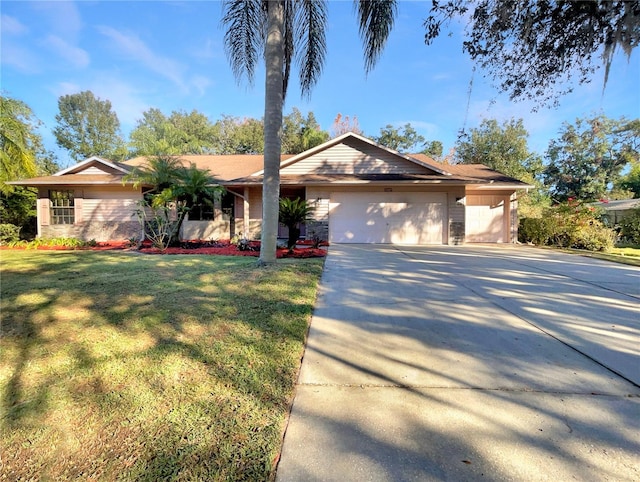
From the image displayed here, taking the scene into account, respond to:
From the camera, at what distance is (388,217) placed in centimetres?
1359

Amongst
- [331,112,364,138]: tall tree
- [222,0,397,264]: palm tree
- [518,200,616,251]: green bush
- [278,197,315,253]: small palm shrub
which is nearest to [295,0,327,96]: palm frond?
[222,0,397,264]: palm tree

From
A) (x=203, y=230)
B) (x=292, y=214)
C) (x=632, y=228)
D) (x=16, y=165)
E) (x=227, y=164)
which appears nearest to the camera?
(x=292, y=214)

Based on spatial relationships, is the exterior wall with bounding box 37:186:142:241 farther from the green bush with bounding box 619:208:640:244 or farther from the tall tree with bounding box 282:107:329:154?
the green bush with bounding box 619:208:640:244

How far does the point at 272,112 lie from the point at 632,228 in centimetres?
1951

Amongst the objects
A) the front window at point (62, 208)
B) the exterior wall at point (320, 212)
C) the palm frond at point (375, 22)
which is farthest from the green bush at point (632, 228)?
the front window at point (62, 208)

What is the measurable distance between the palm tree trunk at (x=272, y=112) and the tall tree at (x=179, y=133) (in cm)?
2424

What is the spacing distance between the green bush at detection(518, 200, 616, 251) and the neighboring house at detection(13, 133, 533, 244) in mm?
1181

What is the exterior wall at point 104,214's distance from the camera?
14531mm

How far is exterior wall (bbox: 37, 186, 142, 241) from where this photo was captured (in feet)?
47.7

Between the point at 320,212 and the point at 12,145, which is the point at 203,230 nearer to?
the point at 320,212

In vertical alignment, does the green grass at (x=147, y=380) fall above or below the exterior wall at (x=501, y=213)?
below

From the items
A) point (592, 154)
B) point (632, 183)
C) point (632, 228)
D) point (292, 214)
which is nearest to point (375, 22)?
point (292, 214)

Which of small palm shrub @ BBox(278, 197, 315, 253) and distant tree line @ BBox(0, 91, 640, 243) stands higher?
distant tree line @ BBox(0, 91, 640, 243)

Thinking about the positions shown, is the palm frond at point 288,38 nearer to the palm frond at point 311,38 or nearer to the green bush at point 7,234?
the palm frond at point 311,38
